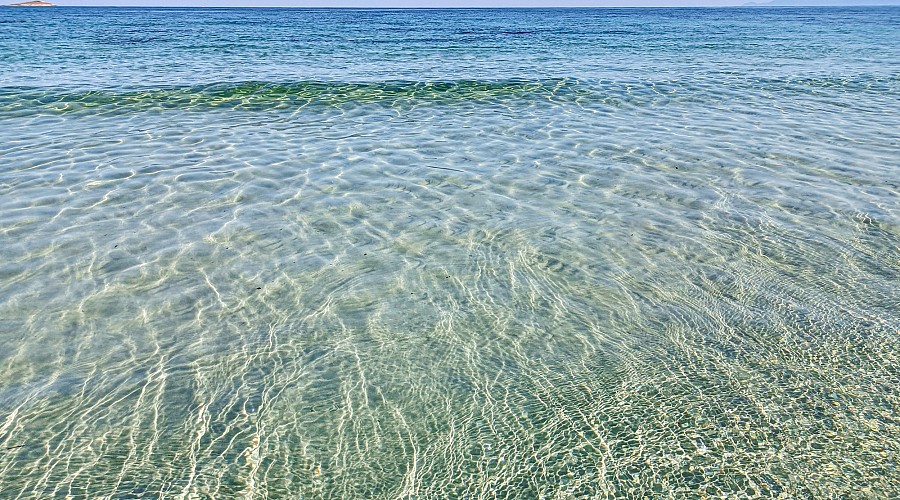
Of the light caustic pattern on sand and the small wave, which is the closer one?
the light caustic pattern on sand

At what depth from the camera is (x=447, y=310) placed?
5.05 meters

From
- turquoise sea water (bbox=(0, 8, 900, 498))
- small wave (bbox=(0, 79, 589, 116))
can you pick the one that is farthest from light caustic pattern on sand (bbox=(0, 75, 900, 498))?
small wave (bbox=(0, 79, 589, 116))

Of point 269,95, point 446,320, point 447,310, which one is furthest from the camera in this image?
point 269,95

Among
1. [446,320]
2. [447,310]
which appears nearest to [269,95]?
[447,310]

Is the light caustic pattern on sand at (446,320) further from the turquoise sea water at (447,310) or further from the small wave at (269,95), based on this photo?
the small wave at (269,95)

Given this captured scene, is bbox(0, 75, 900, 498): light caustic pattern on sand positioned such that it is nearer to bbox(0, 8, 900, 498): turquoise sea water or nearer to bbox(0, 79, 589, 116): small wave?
bbox(0, 8, 900, 498): turquoise sea water

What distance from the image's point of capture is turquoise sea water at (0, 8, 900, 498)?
3428mm

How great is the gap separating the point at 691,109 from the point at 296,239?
32.7 feet

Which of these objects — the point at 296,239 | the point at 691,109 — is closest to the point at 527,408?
the point at 296,239

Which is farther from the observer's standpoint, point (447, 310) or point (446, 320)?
point (447, 310)

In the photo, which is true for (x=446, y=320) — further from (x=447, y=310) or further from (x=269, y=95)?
(x=269, y=95)

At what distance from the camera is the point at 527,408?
3867 mm

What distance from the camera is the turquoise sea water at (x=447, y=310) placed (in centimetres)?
343

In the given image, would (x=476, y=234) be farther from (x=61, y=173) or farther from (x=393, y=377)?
(x=61, y=173)
